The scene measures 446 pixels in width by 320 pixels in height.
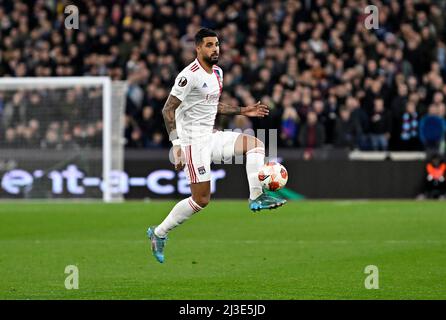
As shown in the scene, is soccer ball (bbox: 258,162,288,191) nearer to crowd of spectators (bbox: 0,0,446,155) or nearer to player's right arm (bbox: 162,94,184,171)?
player's right arm (bbox: 162,94,184,171)

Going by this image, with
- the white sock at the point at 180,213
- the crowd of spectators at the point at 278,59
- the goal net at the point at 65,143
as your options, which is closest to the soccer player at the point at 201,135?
the white sock at the point at 180,213

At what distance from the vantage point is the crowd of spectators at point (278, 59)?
23984 millimetres

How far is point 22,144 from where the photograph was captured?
2420 centimetres

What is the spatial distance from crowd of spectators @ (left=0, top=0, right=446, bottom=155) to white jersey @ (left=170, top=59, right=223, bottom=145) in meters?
11.7

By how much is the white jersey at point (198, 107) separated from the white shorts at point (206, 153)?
7 cm

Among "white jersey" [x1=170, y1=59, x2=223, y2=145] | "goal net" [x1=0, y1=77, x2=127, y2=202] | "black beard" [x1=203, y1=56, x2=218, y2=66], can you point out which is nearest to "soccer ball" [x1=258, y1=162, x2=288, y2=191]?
"white jersey" [x1=170, y1=59, x2=223, y2=145]

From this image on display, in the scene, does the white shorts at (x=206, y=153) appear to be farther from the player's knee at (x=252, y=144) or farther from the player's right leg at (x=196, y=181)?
the player's knee at (x=252, y=144)

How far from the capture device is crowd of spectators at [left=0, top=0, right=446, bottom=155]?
24.0 m

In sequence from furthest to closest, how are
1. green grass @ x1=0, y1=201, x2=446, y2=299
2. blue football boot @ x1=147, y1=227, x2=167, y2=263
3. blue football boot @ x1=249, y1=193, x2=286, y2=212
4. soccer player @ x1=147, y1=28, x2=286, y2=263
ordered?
blue football boot @ x1=147, y1=227, x2=167, y2=263 < soccer player @ x1=147, y1=28, x2=286, y2=263 < blue football boot @ x1=249, y1=193, x2=286, y2=212 < green grass @ x1=0, y1=201, x2=446, y2=299

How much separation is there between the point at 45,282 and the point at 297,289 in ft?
8.57

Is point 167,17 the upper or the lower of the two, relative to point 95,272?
upper

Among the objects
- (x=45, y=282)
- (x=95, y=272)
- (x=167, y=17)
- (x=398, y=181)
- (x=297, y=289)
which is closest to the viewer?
(x=297, y=289)

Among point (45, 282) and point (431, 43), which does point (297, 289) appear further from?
point (431, 43)
